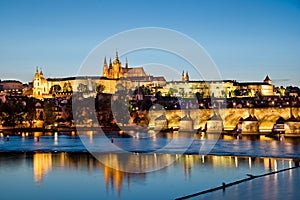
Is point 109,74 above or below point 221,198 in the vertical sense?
above

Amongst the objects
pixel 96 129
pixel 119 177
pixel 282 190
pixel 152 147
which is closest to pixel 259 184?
pixel 282 190

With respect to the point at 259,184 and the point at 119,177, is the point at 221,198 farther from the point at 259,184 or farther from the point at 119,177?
the point at 119,177

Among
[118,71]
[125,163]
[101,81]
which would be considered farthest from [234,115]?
[118,71]

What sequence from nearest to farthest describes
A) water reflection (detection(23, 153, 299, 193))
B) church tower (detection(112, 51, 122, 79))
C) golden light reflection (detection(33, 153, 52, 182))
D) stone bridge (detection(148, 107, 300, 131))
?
water reflection (detection(23, 153, 299, 193)) < golden light reflection (detection(33, 153, 52, 182)) < stone bridge (detection(148, 107, 300, 131)) < church tower (detection(112, 51, 122, 79))

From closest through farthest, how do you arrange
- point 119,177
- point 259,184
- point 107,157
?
point 259,184
point 119,177
point 107,157

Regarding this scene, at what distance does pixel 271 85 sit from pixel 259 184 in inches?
3328

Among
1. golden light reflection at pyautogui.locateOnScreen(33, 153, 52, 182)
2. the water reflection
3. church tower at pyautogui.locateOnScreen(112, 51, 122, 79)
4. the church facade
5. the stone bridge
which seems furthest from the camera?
A: church tower at pyautogui.locateOnScreen(112, 51, 122, 79)

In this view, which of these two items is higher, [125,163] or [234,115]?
[234,115]

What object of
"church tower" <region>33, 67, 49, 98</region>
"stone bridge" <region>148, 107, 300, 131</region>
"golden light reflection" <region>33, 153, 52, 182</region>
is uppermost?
"church tower" <region>33, 67, 49, 98</region>

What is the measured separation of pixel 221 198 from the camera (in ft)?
41.2

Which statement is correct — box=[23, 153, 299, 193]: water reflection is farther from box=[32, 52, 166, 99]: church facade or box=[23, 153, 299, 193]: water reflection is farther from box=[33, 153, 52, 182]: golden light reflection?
A: box=[32, 52, 166, 99]: church facade

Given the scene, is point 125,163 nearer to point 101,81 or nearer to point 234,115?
point 234,115

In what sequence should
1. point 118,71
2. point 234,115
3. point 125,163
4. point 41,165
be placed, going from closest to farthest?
point 41,165, point 125,163, point 234,115, point 118,71

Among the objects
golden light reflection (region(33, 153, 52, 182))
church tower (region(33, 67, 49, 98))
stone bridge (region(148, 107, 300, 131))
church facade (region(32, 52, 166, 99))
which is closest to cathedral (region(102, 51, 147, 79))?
church facade (region(32, 52, 166, 99))
